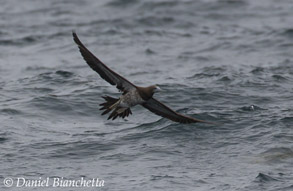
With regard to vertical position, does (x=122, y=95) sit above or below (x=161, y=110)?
above

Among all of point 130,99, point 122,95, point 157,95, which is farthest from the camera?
point 157,95

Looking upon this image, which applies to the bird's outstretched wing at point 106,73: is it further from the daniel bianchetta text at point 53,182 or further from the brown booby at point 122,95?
the daniel bianchetta text at point 53,182

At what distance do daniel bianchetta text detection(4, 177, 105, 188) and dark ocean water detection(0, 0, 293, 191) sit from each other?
140 millimetres

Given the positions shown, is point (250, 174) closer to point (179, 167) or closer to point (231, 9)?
point (179, 167)

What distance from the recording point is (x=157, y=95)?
15922mm

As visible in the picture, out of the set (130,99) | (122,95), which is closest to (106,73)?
(122,95)

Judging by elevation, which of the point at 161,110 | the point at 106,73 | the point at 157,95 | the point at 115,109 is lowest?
the point at 157,95

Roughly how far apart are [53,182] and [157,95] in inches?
215

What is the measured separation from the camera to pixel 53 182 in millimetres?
10938

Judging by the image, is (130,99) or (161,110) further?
(161,110)

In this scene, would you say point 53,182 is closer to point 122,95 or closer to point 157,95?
Result: point 122,95

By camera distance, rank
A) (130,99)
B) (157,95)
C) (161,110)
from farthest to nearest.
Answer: (157,95)
(161,110)
(130,99)

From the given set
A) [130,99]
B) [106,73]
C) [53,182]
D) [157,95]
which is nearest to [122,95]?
[130,99]

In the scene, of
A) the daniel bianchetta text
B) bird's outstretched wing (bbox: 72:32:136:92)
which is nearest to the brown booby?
bird's outstretched wing (bbox: 72:32:136:92)
